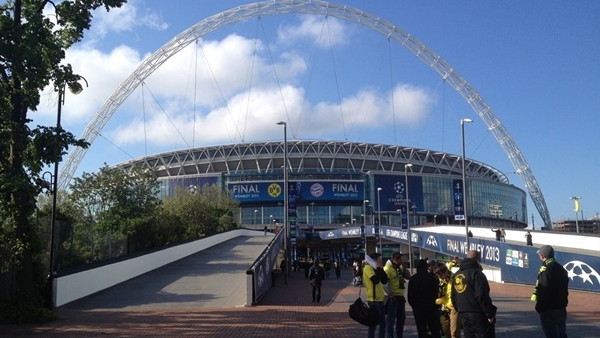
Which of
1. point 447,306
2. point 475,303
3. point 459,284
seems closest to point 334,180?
point 447,306

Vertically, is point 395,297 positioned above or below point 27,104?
below

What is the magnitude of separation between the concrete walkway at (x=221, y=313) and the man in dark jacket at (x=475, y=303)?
193 inches

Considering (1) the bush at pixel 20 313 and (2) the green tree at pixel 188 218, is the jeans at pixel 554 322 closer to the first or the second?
(1) the bush at pixel 20 313

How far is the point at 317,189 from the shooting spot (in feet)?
350

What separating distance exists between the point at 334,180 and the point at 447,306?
97877 millimetres

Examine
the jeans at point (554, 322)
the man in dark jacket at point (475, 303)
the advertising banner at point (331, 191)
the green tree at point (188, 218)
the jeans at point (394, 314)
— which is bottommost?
the jeans at point (394, 314)

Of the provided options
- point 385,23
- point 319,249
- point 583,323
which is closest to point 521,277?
point 583,323

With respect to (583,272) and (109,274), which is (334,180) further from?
(583,272)

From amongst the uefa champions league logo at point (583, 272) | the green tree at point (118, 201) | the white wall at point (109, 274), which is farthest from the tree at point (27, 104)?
the green tree at point (118, 201)

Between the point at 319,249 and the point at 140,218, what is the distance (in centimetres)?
7133

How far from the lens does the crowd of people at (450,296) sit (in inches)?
293

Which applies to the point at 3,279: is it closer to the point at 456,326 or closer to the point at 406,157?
the point at 456,326

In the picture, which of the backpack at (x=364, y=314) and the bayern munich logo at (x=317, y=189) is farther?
the bayern munich logo at (x=317, y=189)

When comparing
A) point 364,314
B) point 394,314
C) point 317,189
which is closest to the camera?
point 364,314
